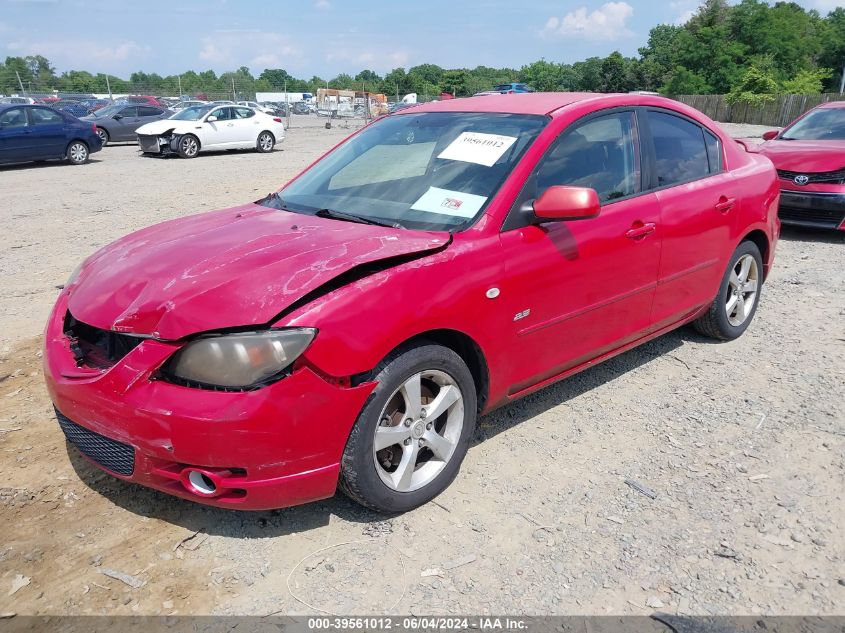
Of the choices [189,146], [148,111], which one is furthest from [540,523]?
[148,111]

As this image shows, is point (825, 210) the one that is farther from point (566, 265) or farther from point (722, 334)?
point (566, 265)

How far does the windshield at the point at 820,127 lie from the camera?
28.4 ft

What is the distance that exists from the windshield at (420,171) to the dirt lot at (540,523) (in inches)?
51.6

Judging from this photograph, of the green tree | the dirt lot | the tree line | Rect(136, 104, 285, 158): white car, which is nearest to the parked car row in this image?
Rect(136, 104, 285, 158): white car

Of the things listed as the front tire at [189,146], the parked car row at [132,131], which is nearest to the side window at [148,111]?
the parked car row at [132,131]

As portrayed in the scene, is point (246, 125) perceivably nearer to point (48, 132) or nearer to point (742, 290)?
point (48, 132)

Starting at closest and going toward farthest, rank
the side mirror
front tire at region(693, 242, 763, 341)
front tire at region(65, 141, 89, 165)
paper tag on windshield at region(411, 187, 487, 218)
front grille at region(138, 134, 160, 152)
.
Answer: the side mirror, paper tag on windshield at region(411, 187, 487, 218), front tire at region(693, 242, 763, 341), front tire at region(65, 141, 89, 165), front grille at region(138, 134, 160, 152)

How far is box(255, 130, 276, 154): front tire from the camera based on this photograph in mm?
20312

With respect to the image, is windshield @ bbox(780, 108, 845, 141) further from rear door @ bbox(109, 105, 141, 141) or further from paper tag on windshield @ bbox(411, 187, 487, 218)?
rear door @ bbox(109, 105, 141, 141)

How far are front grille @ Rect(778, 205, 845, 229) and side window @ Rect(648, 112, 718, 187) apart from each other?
459 centimetres

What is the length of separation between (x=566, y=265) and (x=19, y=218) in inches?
358

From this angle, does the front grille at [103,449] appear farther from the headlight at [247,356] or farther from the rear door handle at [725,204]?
the rear door handle at [725,204]

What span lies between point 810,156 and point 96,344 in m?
8.30

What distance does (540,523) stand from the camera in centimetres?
286
